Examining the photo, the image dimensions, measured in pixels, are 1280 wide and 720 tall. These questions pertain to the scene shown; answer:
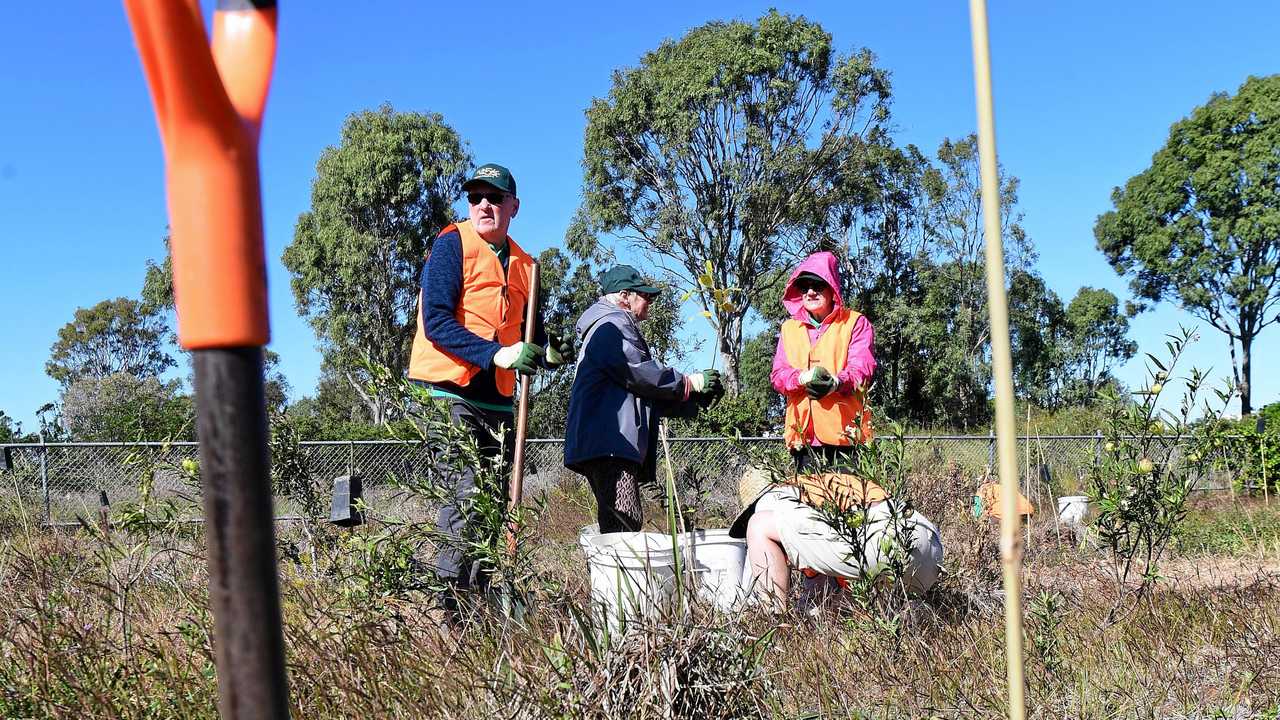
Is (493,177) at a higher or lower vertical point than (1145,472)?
higher

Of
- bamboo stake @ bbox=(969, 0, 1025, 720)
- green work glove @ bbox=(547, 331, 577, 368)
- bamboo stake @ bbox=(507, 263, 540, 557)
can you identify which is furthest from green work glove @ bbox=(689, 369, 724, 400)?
bamboo stake @ bbox=(969, 0, 1025, 720)

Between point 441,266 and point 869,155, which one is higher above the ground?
point 869,155

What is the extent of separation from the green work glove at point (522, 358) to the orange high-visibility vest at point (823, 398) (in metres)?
1.52

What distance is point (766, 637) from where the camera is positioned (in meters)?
2.06

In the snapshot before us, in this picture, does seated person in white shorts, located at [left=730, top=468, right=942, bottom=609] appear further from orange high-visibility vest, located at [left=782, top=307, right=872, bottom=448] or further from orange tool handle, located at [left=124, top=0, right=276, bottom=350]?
orange tool handle, located at [left=124, top=0, right=276, bottom=350]

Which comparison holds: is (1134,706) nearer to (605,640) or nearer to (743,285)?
(605,640)

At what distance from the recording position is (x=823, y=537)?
3.12 m

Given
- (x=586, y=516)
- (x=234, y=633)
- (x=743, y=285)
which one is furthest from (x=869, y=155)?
(x=234, y=633)

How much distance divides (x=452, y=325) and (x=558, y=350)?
543 mm

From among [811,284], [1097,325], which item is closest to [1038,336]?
[1097,325]

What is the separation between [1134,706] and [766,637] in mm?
917

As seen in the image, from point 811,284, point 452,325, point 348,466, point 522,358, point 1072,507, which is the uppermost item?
point 811,284

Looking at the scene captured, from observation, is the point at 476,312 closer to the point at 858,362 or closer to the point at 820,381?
the point at 820,381

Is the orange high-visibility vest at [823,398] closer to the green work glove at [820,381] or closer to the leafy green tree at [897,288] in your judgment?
the green work glove at [820,381]
